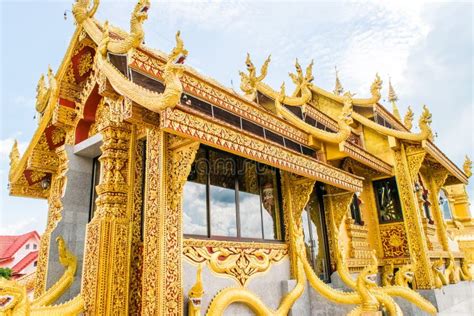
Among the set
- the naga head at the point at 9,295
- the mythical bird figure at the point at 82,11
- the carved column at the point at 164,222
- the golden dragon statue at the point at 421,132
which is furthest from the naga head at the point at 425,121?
the naga head at the point at 9,295

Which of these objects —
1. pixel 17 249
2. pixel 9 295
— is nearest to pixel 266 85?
→ pixel 9 295

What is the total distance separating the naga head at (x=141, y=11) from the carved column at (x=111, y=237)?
1347 mm

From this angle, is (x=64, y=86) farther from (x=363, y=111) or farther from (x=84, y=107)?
(x=363, y=111)

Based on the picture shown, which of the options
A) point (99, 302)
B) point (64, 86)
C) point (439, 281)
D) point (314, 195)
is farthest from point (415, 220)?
point (64, 86)

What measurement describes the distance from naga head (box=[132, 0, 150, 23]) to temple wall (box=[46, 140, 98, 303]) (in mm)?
2453

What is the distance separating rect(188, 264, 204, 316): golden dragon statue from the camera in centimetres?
372

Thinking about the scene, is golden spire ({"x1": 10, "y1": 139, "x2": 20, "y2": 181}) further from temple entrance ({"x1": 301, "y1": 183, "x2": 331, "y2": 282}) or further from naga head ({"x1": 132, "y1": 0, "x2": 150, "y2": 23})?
temple entrance ({"x1": 301, "y1": 183, "x2": 331, "y2": 282})

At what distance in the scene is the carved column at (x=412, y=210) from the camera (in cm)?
743

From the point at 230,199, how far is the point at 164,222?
153 cm

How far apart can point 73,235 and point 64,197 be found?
57cm

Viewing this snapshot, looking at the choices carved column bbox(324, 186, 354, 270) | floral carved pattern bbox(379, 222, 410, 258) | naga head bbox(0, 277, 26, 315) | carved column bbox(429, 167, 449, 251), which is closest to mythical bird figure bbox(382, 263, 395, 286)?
floral carved pattern bbox(379, 222, 410, 258)

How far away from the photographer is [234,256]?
15.4 ft

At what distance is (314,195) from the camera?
7277 millimetres

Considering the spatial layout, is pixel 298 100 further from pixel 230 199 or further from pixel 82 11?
pixel 82 11
